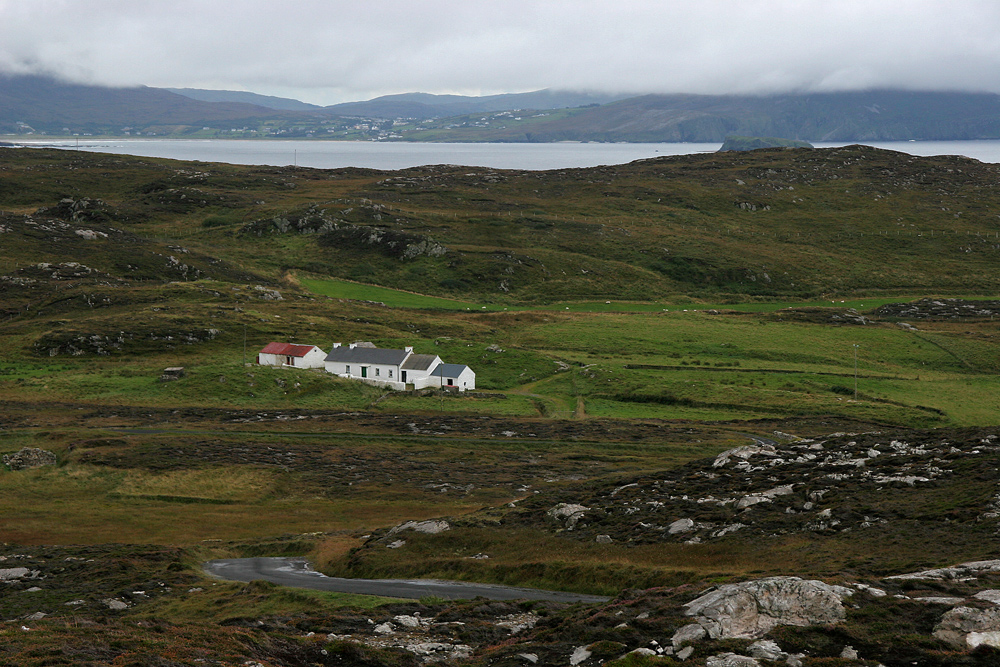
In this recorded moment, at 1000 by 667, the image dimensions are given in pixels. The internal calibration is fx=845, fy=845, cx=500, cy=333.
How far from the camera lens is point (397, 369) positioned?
10088cm

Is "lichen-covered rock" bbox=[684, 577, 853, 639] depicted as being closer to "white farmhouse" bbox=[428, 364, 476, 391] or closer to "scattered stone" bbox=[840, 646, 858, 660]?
"scattered stone" bbox=[840, 646, 858, 660]

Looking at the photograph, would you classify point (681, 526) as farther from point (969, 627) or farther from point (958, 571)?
point (969, 627)

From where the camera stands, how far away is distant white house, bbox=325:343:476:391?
99.9 metres

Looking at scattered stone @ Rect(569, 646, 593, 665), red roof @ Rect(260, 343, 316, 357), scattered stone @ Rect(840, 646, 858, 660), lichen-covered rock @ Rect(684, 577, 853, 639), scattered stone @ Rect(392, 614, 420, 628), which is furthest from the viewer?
red roof @ Rect(260, 343, 316, 357)

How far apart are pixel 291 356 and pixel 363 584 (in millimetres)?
67938

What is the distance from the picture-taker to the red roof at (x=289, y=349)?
10306 centimetres

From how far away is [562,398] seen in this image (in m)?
96.9

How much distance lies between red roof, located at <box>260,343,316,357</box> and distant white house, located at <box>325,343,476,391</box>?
281 centimetres

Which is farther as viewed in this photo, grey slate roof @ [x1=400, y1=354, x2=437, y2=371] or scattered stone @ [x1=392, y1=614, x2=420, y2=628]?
grey slate roof @ [x1=400, y1=354, x2=437, y2=371]

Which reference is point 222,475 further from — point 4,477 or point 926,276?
point 926,276

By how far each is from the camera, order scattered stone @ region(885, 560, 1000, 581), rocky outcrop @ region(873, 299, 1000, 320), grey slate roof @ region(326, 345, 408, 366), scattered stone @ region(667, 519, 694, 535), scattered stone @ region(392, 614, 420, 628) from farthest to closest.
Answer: rocky outcrop @ region(873, 299, 1000, 320) < grey slate roof @ region(326, 345, 408, 366) < scattered stone @ region(667, 519, 694, 535) < scattered stone @ region(392, 614, 420, 628) < scattered stone @ region(885, 560, 1000, 581)

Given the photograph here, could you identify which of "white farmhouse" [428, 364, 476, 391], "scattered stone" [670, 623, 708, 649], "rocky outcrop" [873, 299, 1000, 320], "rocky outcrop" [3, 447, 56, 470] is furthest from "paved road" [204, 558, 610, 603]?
"rocky outcrop" [873, 299, 1000, 320]

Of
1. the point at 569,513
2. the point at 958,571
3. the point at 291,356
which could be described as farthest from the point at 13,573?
the point at 291,356

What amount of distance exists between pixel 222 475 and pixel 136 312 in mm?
66919
